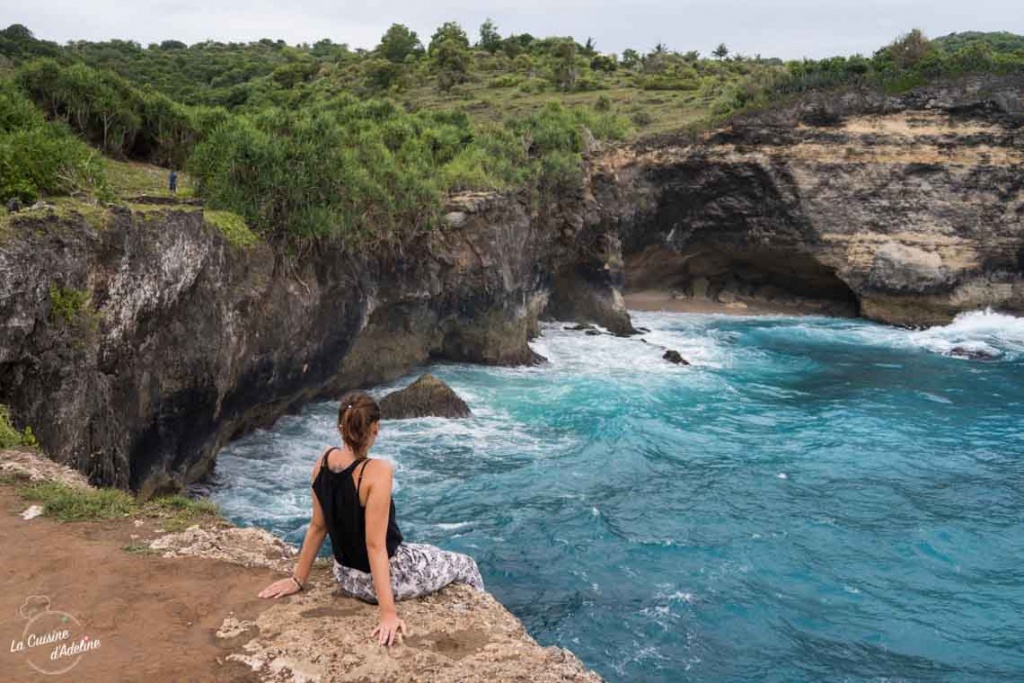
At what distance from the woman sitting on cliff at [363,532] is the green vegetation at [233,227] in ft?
41.6

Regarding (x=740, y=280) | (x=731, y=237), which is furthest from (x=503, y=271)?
(x=740, y=280)

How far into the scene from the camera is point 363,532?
5.91 meters

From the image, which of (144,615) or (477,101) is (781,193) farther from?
(144,615)

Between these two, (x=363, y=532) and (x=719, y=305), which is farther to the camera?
(x=719, y=305)

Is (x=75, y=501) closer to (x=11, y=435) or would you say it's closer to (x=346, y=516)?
(x=11, y=435)

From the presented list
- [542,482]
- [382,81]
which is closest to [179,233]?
[542,482]

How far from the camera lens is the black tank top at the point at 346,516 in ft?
18.9

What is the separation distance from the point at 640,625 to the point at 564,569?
2097mm

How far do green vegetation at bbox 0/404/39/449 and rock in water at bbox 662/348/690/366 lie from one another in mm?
23923

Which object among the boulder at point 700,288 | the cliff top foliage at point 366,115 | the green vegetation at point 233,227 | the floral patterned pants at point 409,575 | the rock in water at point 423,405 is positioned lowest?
the rock in water at point 423,405

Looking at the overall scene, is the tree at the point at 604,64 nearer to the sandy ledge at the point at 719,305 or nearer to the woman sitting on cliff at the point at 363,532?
the sandy ledge at the point at 719,305

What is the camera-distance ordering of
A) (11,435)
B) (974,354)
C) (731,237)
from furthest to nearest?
(731,237) < (974,354) < (11,435)
